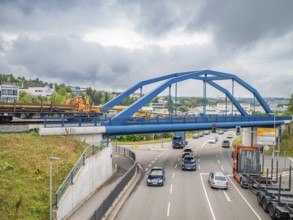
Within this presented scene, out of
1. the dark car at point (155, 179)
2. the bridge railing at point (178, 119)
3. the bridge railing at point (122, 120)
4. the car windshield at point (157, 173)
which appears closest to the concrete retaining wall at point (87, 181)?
the bridge railing at point (122, 120)

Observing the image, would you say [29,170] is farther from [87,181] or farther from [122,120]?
[122,120]

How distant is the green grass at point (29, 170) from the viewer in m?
15.9

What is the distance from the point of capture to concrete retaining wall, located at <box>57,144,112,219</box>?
1813cm

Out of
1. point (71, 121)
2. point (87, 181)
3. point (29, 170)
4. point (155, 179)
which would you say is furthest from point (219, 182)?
point (29, 170)

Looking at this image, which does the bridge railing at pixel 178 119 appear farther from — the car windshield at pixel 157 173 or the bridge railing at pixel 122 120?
the car windshield at pixel 157 173

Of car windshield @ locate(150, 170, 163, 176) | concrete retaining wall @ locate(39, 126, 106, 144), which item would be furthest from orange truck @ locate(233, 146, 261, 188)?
concrete retaining wall @ locate(39, 126, 106, 144)

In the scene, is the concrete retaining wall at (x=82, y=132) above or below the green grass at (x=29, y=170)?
above

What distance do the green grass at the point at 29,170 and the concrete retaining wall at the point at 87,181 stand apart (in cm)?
93

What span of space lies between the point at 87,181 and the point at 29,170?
4969 millimetres

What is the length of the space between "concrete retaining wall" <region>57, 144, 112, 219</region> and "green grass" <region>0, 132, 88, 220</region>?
935mm

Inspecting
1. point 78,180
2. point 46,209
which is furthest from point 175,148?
point 46,209

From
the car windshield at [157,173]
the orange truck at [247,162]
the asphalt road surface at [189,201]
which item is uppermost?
the orange truck at [247,162]

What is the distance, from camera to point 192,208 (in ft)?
71.3

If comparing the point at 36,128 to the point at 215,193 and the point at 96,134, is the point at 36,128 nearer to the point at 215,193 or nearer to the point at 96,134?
the point at 96,134
